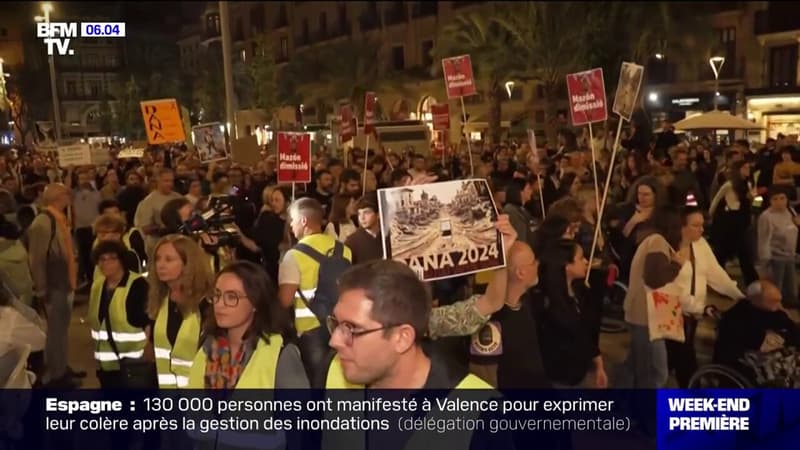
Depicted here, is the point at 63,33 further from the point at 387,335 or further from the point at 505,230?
the point at 387,335

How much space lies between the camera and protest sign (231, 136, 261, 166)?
1473cm

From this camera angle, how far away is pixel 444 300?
22.8 feet

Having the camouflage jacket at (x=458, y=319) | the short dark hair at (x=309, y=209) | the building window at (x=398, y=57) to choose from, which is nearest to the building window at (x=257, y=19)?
the building window at (x=398, y=57)

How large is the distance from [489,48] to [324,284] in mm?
26844

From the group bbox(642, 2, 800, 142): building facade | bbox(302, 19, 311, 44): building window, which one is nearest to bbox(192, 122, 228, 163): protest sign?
bbox(642, 2, 800, 142): building facade

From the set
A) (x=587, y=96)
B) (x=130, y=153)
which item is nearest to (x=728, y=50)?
(x=130, y=153)

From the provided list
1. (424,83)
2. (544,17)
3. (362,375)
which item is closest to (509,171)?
(362,375)

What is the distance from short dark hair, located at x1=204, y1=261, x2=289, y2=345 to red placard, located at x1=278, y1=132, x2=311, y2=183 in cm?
567

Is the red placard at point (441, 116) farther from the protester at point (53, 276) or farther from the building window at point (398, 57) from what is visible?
the building window at point (398, 57)

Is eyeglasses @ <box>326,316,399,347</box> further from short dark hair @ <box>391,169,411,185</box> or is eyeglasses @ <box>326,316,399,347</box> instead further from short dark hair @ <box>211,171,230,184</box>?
short dark hair @ <box>211,171,230,184</box>

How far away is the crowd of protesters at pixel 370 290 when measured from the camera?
285 cm

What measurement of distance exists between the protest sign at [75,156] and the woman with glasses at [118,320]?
24.0 ft

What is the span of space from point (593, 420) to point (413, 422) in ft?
11.3

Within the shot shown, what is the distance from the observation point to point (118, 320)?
4.68 m
